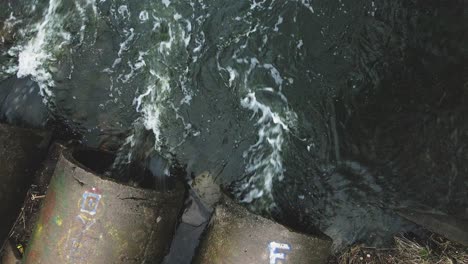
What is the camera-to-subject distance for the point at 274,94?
3838 millimetres

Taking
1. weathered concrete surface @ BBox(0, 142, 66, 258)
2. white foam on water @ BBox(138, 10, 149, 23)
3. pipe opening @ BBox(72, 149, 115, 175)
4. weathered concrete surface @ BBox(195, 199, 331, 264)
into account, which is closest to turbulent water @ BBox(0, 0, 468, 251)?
white foam on water @ BBox(138, 10, 149, 23)

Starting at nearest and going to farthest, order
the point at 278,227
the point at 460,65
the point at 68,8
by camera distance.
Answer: the point at 278,227, the point at 460,65, the point at 68,8

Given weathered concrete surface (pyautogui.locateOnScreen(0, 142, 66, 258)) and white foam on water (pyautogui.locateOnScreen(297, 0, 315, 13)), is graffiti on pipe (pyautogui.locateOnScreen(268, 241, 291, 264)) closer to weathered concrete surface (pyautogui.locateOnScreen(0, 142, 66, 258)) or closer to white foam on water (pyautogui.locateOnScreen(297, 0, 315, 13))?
white foam on water (pyautogui.locateOnScreen(297, 0, 315, 13))

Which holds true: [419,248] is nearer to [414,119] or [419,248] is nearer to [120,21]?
[414,119]

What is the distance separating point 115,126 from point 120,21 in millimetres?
935

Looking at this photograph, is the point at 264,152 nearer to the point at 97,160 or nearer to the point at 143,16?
the point at 97,160

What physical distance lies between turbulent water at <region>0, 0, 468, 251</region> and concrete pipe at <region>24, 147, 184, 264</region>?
2.54 ft

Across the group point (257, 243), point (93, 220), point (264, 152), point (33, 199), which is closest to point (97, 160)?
point (33, 199)

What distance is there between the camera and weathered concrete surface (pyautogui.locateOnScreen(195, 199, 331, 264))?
3.09 m

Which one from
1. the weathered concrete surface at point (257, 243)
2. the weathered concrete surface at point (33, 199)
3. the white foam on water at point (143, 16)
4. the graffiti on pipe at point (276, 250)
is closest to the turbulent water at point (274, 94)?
the white foam on water at point (143, 16)

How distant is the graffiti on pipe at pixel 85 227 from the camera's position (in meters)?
3.01

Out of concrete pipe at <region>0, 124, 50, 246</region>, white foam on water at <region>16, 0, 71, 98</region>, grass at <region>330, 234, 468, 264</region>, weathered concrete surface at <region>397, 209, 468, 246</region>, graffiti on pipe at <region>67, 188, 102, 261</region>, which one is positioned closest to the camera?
graffiti on pipe at <region>67, 188, 102, 261</region>

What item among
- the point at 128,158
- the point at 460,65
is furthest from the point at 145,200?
the point at 460,65

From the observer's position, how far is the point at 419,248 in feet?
12.7
